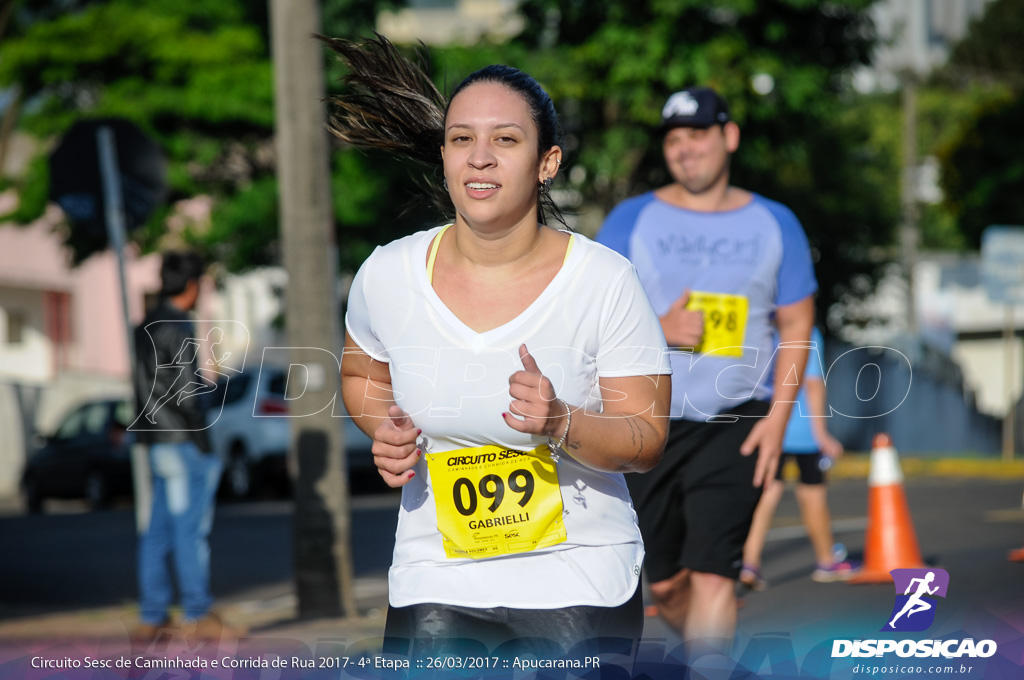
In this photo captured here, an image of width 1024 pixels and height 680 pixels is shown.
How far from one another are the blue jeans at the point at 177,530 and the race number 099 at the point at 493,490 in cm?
409

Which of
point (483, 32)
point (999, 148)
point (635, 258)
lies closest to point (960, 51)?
point (999, 148)

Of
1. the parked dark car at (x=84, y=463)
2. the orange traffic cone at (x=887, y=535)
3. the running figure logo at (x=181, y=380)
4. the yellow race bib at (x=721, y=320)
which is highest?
the yellow race bib at (x=721, y=320)

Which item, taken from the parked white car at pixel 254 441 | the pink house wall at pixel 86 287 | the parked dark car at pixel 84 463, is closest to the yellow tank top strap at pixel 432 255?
the parked white car at pixel 254 441

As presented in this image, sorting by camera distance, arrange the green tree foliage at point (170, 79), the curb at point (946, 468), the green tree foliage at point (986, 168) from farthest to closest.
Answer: the green tree foliage at point (986, 168), the curb at point (946, 468), the green tree foliage at point (170, 79)

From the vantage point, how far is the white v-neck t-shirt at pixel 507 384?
280 centimetres

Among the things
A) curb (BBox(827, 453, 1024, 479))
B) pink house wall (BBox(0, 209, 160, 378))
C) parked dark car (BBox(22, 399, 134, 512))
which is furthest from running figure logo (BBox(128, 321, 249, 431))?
pink house wall (BBox(0, 209, 160, 378))

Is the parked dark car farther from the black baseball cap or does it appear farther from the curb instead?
the black baseball cap

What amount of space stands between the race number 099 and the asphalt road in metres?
1.64

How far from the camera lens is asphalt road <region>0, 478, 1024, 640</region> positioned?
7.11m

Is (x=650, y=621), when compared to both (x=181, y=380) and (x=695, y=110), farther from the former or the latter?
(x=695, y=110)

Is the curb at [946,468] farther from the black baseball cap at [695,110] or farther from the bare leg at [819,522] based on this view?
the black baseball cap at [695,110]

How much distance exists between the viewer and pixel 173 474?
6660 mm

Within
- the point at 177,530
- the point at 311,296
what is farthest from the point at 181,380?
the point at 311,296

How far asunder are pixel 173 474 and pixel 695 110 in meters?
3.40
